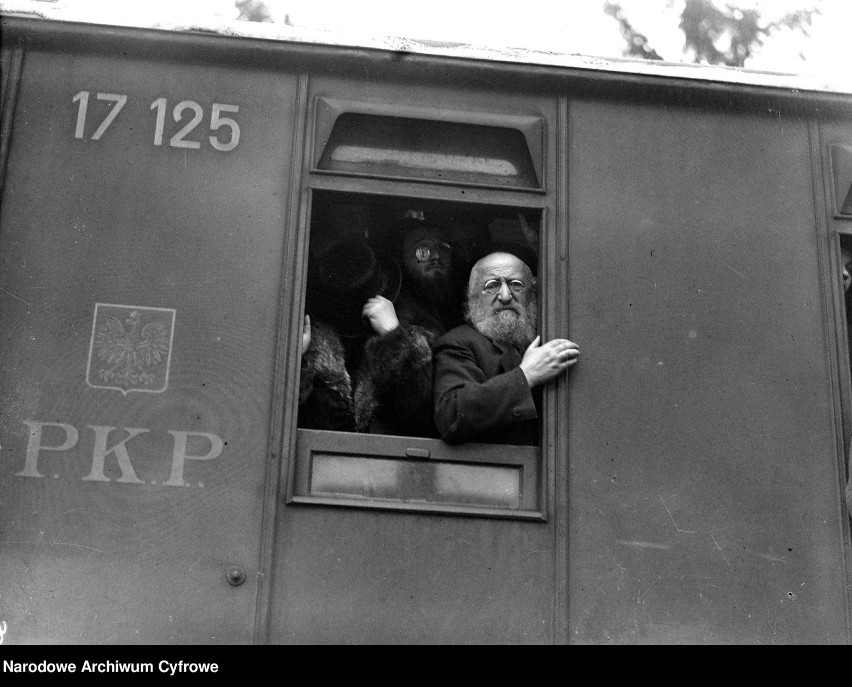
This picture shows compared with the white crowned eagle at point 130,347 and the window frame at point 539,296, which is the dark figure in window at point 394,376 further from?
the white crowned eagle at point 130,347

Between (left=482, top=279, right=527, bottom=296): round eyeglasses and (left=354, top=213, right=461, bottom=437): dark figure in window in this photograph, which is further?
(left=482, top=279, right=527, bottom=296): round eyeglasses

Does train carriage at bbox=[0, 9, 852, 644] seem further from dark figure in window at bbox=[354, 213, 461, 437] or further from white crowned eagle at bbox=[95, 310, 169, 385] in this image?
dark figure in window at bbox=[354, 213, 461, 437]

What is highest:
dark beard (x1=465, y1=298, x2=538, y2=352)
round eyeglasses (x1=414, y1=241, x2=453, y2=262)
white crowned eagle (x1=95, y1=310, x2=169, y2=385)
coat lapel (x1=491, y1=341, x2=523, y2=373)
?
round eyeglasses (x1=414, y1=241, x2=453, y2=262)

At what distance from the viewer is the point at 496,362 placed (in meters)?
4.68

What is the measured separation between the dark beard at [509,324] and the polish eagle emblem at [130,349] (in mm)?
1370

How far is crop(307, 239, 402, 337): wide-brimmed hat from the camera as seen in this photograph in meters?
4.84

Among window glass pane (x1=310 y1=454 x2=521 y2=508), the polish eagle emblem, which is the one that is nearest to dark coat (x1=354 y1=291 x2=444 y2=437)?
window glass pane (x1=310 y1=454 x2=521 y2=508)

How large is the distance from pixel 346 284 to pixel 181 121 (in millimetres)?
969

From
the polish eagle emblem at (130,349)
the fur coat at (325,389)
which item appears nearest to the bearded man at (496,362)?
the fur coat at (325,389)

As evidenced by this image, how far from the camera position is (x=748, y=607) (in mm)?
4078

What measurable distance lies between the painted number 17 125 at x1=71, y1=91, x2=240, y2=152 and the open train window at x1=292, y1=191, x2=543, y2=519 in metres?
0.43

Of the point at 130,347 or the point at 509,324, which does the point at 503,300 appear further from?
the point at 130,347

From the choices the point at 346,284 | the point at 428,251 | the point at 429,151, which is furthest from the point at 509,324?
the point at 429,151

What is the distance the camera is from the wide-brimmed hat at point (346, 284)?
15.9 ft
